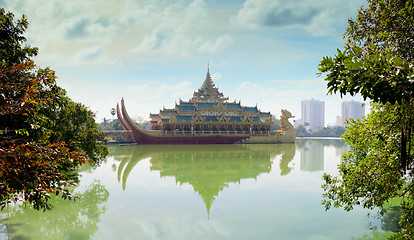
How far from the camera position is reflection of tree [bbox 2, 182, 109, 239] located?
6133mm

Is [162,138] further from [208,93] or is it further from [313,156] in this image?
[313,156]

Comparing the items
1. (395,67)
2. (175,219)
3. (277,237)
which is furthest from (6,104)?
(277,237)

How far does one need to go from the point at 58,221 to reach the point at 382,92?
7.60 metres

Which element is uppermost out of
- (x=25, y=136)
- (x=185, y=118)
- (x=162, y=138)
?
(x=185, y=118)

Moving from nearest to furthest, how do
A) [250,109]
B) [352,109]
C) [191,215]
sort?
[191,215], [250,109], [352,109]

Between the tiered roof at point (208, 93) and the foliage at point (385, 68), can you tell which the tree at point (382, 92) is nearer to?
the foliage at point (385, 68)

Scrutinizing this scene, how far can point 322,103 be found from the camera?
19162cm

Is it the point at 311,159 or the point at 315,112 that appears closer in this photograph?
the point at 311,159

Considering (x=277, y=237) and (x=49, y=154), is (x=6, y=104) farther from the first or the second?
(x=277, y=237)

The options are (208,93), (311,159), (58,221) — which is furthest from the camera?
(208,93)

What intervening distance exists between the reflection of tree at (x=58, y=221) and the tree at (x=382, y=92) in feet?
20.1

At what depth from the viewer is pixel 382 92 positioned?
2.89 meters

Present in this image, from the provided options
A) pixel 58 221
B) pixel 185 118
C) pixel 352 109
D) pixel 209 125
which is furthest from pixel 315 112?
pixel 58 221

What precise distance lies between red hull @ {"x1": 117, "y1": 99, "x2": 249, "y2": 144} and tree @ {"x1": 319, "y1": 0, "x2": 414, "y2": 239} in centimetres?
3109
